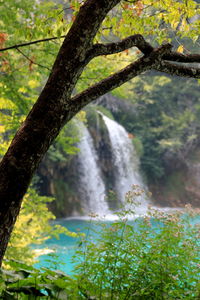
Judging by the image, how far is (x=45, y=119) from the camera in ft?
6.25

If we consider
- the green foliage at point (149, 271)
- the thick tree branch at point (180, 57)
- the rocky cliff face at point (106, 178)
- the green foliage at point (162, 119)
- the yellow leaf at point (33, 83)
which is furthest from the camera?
the green foliage at point (162, 119)

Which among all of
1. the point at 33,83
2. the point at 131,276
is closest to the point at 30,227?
the point at 33,83

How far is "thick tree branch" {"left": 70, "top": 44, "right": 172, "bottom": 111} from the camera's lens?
2.06 meters

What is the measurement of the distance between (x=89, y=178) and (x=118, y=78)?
14.6 m

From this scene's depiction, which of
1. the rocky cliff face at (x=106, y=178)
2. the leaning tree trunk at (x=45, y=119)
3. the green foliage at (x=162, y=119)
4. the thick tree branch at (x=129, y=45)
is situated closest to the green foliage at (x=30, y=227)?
the leaning tree trunk at (x=45, y=119)

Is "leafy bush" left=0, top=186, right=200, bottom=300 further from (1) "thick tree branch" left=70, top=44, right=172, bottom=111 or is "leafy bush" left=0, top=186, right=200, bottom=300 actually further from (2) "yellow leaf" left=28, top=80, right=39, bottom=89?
(2) "yellow leaf" left=28, top=80, right=39, bottom=89

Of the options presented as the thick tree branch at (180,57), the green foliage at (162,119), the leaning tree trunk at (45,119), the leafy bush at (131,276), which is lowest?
the leafy bush at (131,276)

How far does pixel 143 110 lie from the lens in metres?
21.6

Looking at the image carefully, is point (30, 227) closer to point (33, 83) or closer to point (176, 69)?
point (33, 83)

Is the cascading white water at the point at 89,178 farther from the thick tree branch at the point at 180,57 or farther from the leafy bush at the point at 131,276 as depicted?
the leafy bush at the point at 131,276

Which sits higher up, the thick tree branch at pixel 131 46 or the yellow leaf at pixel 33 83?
the yellow leaf at pixel 33 83

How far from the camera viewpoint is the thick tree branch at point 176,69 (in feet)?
7.66

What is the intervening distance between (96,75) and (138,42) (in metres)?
2.77

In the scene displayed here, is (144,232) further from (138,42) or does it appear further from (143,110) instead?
(143,110)
